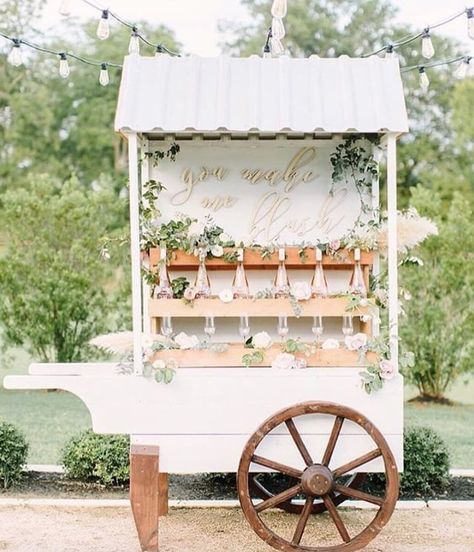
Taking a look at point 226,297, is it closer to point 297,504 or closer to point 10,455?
point 297,504

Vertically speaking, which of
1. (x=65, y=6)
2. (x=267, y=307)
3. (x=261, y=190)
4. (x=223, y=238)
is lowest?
(x=267, y=307)

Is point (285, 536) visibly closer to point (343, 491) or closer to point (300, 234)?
point (343, 491)

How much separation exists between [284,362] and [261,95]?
1263 millimetres

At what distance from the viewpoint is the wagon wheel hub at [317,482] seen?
12.3 ft

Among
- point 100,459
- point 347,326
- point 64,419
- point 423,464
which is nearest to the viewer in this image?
point 347,326

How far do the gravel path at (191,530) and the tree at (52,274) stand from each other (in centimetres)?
488

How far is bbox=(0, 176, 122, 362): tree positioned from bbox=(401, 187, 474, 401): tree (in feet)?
11.0

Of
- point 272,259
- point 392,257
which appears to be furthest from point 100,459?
point 392,257

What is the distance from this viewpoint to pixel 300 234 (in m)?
4.59

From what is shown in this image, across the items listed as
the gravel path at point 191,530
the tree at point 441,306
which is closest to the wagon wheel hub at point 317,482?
the gravel path at point 191,530

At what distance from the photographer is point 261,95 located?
4.05 m

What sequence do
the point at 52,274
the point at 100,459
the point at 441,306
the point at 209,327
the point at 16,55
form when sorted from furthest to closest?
the point at 52,274
the point at 441,306
the point at 100,459
the point at 16,55
the point at 209,327

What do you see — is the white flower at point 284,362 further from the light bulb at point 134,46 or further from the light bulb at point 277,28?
the light bulb at point 134,46

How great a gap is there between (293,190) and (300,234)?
244 mm
